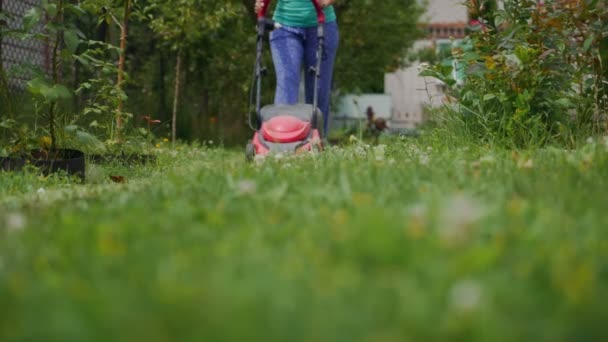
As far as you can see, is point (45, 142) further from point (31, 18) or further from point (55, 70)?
point (31, 18)

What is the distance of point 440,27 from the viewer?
70.8 ft

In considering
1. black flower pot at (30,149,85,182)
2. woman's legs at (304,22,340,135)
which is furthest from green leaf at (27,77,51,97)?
woman's legs at (304,22,340,135)

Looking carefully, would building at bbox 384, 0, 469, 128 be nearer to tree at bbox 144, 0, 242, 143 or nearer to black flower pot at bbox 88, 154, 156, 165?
tree at bbox 144, 0, 242, 143

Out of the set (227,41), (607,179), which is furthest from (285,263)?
(227,41)

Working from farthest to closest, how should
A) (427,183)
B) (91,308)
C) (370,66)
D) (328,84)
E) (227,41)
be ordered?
(370,66), (227,41), (328,84), (427,183), (91,308)

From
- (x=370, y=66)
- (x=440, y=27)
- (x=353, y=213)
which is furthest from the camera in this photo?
(x=440, y=27)

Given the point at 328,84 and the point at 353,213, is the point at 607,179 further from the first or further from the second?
the point at 328,84

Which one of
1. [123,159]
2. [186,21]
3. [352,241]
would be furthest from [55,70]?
[186,21]

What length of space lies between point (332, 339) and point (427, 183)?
1408 millimetres

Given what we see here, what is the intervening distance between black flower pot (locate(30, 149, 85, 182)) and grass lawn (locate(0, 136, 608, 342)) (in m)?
2.03

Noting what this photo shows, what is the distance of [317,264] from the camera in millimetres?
1501

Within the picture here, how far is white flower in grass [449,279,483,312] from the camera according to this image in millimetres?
1194

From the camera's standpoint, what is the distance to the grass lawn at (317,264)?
1.17 m

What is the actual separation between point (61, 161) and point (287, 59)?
5.78 feet
